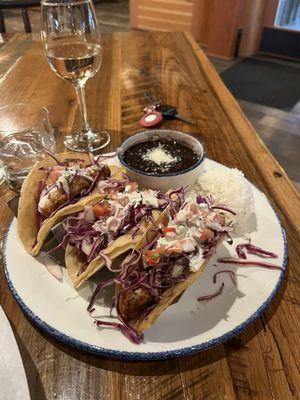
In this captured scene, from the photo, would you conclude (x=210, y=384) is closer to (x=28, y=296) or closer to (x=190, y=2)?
(x=28, y=296)

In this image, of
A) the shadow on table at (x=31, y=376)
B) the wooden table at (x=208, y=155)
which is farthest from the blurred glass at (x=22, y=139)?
the shadow on table at (x=31, y=376)

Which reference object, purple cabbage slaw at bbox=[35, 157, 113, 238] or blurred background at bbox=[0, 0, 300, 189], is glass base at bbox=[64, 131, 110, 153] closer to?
purple cabbage slaw at bbox=[35, 157, 113, 238]

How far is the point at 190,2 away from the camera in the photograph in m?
5.16

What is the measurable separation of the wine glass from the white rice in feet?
1.64

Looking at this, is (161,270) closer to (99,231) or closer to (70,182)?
(99,231)

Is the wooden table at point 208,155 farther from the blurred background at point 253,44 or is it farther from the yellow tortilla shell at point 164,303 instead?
the blurred background at point 253,44

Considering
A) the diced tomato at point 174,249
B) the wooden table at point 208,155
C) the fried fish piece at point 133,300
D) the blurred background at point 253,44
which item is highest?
the diced tomato at point 174,249

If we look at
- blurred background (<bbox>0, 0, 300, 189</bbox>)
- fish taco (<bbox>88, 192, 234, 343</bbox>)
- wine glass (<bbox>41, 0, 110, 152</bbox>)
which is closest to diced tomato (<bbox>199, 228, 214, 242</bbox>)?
fish taco (<bbox>88, 192, 234, 343</bbox>)

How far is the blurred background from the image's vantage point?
376 centimetres

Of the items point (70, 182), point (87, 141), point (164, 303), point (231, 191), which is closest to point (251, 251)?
point (231, 191)

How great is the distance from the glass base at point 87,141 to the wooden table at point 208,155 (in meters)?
0.04

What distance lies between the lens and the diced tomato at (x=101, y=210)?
933mm

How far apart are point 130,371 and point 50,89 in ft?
5.04

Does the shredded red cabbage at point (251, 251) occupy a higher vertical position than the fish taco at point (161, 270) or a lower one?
lower
